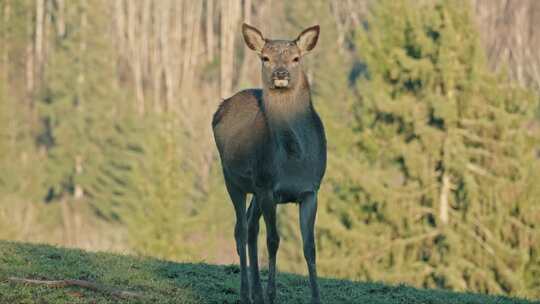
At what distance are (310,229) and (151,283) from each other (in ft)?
7.52

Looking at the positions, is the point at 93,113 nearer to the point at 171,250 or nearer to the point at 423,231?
the point at 171,250

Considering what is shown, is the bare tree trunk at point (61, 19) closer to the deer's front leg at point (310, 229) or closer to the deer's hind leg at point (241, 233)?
the deer's hind leg at point (241, 233)

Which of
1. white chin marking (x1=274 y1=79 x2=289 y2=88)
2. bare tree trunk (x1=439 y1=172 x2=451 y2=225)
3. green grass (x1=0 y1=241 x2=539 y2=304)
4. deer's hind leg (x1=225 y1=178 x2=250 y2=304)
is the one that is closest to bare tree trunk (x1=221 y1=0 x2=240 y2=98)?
bare tree trunk (x1=439 y1=172 x2=451 y2=225)

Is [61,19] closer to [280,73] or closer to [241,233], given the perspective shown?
[241,233]

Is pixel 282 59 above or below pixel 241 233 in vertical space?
above

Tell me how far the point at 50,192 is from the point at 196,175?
1258cm

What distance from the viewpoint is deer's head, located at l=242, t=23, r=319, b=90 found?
10367mm

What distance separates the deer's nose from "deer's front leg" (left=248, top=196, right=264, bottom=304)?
145 centimetres

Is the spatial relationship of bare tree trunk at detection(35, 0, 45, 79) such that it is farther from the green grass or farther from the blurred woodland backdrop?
the green grass

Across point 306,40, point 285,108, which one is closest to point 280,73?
point 285,108

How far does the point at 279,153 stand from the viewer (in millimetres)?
10398

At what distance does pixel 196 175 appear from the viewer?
63.6 metres

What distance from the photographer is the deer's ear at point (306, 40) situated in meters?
10.7

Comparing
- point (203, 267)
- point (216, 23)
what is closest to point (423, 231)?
point (203, 267)
